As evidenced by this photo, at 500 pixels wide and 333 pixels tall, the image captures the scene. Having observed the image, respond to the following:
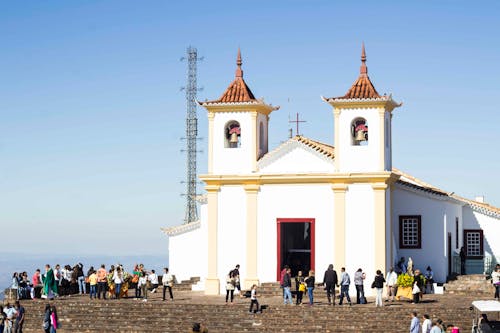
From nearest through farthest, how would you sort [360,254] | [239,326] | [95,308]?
[239,326] < [95,308] < [360,254]

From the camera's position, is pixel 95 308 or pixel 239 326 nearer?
pixel 239 326

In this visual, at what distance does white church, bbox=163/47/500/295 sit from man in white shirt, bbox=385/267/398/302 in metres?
1.81

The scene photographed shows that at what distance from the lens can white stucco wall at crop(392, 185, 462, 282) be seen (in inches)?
1895

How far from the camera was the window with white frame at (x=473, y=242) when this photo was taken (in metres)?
52.3

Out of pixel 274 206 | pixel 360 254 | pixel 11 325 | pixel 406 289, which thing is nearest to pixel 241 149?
pixel 274 206

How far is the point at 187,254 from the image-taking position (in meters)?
53.3

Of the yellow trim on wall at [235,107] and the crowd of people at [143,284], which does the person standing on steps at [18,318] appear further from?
the yellow trim on wall at [235,107]

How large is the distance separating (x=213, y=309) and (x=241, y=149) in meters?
9.52

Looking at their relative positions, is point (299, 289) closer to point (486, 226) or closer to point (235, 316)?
point (235, 316)

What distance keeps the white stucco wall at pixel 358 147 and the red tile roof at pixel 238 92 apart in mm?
4400

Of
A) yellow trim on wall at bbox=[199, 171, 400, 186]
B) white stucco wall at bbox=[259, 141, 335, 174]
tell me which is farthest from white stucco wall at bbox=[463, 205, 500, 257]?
white stucco wall at bbox=[259, 141, 335, 174]

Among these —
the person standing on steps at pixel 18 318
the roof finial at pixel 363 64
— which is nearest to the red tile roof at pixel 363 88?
the roof finial at pixel 363 64

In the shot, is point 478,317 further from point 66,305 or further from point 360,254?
point 66,305

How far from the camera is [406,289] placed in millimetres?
42406
